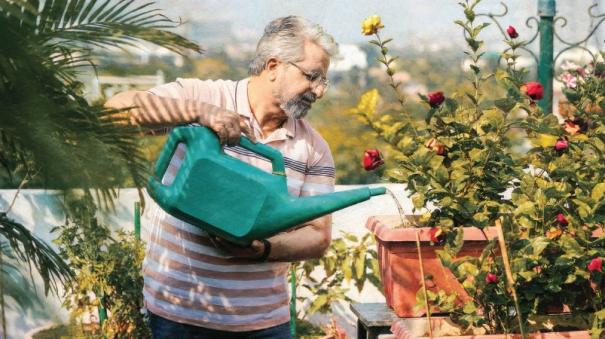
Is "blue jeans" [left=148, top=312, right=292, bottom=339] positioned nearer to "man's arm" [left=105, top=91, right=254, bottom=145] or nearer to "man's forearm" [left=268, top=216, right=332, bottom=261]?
"man's forearm" [left=268, top=216, right=332, bottom=261]

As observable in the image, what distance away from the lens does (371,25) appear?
2.61 metres

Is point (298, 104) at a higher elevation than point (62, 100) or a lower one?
higher

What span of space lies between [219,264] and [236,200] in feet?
1.20

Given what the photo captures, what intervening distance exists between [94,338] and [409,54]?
7372mm

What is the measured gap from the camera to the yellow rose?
2.60 m

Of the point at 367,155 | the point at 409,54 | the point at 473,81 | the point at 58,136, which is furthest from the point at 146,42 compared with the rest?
the point at 409,54

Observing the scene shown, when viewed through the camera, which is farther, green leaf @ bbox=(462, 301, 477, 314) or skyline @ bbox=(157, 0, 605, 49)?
skyline @ bbox=(157, 0, 605, 49)

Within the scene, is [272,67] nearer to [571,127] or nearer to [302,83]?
[302,83]

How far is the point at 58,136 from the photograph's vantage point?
1.31m

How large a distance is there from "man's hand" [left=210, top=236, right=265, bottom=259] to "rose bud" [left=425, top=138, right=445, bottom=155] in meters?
0.63

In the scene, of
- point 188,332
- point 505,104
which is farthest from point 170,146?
point 505,104

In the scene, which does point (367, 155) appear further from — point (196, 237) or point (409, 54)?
point (409, 54)

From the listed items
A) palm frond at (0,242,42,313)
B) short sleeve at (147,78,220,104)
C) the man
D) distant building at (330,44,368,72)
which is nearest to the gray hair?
the man

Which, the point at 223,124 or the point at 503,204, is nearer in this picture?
the point at 223,124
